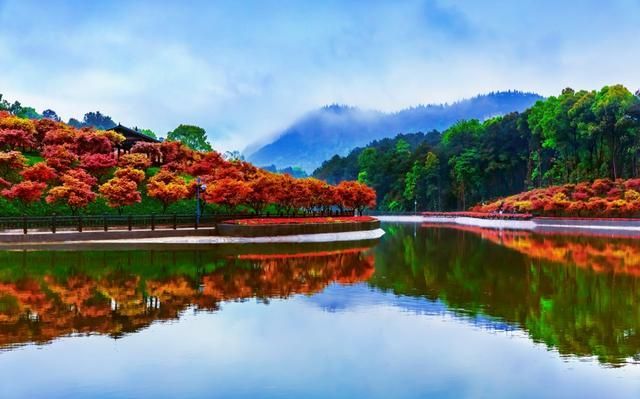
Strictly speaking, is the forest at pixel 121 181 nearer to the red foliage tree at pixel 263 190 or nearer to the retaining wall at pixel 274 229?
the red foliage tree at pixel 263 190

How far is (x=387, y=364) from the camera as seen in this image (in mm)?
12758

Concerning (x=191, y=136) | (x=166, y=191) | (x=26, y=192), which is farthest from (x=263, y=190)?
(x=191, y=136)

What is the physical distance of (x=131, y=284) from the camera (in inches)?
904

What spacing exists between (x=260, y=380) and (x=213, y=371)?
122cm

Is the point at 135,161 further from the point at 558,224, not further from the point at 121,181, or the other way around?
the point at 558,224

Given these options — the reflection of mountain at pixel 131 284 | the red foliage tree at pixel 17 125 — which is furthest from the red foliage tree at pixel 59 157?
the reflection of mountain at pixel 131 284

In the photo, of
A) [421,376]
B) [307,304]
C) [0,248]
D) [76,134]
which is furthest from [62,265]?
[76,134]

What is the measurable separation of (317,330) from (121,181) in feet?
119

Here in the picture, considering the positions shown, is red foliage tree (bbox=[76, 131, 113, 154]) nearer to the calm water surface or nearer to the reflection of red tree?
the calm water surface

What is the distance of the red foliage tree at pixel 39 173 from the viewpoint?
48.6 m

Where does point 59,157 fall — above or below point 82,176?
above

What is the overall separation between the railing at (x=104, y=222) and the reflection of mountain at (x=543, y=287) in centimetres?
1614

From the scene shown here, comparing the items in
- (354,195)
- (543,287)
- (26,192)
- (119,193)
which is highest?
(26,192)

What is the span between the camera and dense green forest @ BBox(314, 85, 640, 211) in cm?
7975
